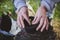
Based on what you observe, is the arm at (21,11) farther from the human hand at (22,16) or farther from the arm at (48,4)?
the arm at (48,4)

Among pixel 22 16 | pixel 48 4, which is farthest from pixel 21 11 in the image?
pixel 48 4

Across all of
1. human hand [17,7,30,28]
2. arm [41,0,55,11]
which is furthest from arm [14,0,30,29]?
arm [41,0,55,11]

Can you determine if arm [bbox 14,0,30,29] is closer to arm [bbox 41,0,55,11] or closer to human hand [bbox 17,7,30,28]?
human hand [bbox 17,7,30,28]

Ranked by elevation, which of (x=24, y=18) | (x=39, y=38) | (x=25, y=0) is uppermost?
(x=25, y=0)

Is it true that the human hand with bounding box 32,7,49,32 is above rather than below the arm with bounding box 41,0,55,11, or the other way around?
below

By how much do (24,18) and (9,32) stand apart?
0.38 feet

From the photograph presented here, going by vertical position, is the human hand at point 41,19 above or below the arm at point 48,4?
→ below

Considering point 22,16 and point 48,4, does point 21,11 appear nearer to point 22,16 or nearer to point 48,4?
point 22,16

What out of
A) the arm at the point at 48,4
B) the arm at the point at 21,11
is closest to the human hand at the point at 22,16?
the arm at the point at 21,11

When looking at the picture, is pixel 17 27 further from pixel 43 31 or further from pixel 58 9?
pixel 58 9

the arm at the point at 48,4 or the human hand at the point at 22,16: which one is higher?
the arm at the point at 48,4

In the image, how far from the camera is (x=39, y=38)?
2.68 ft

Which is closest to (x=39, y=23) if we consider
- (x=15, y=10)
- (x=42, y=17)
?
(x=42, y=17)

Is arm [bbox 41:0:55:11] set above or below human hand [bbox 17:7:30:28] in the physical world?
above
